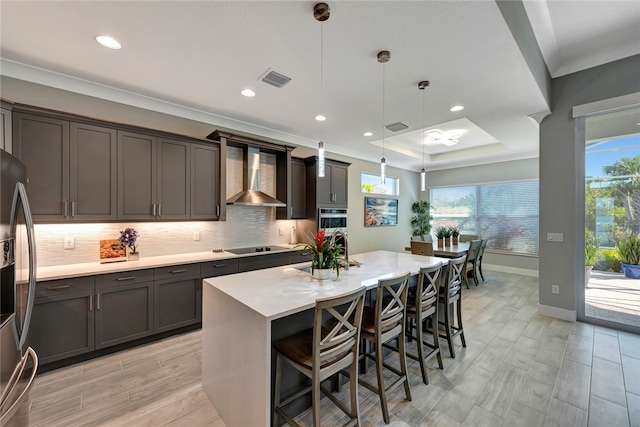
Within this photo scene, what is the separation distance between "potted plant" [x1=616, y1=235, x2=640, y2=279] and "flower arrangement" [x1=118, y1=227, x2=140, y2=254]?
6.12 metres

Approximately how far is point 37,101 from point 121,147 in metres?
0.84

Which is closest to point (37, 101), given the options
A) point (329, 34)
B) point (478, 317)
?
point (329, 34)

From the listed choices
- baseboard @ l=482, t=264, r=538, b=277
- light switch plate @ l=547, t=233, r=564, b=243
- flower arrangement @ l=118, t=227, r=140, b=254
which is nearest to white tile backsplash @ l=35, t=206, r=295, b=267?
flower arrangement @ l=118, t=227, r=140, b=254

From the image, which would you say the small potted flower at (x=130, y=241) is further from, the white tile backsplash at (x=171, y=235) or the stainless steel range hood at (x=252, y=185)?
the stainless steel range hood at (x=252, y=185)

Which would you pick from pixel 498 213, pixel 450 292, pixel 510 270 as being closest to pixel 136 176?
pixel 450 292

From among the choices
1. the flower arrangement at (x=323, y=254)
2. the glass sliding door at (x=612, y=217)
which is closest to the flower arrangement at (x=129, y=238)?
the flower arrangement at (x=323, y=254)

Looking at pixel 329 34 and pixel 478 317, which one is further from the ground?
pixel 329 34

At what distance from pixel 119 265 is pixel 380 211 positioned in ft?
18.4

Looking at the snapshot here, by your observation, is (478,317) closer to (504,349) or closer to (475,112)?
(504,349)

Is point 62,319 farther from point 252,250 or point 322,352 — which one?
point 322,352

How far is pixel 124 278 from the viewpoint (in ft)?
9.05

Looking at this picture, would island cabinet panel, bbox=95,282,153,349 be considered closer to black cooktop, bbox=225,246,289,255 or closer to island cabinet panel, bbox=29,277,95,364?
island cabinet panel, bbox=29,277,95,364

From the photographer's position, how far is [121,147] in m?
2.96

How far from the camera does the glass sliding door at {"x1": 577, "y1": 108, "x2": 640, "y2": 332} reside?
325 cm
